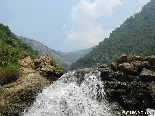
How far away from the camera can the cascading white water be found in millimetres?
11086

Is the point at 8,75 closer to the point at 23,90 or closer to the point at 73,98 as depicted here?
the point at 23,90

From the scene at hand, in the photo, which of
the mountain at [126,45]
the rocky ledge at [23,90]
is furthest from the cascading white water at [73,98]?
the mountain at [126,45]

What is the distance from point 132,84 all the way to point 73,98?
413 cm

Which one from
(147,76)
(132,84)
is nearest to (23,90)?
(132,84)

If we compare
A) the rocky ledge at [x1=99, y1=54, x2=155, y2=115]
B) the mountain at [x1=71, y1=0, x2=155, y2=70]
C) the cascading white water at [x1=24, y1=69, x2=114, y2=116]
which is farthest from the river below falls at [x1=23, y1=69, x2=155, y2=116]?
the mountain at [x1=71, y1=0, x2=155, y2=70]

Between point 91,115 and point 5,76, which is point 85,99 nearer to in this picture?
point 91,115

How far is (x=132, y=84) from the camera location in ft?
40.7

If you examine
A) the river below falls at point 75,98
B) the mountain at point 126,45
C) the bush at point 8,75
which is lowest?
the river below falls at point 75,98

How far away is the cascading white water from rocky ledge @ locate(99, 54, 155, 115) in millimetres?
738

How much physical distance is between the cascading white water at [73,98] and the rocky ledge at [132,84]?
738mm

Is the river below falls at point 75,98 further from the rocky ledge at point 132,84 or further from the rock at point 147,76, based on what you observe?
the rock at point 147,76

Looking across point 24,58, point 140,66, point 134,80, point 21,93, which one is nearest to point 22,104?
point 21,93

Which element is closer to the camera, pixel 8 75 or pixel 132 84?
pixel 132 84

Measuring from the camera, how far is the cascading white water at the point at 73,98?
11086mm
